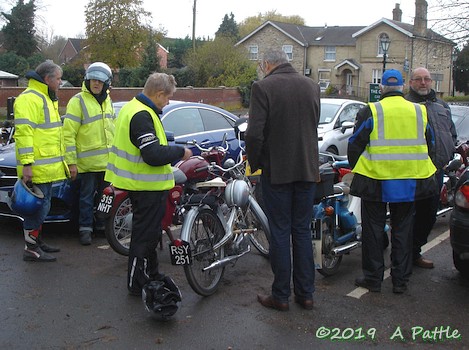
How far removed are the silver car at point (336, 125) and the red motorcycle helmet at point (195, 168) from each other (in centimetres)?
535

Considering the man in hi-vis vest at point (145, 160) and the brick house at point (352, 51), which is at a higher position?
the brick house at point (352, 51)

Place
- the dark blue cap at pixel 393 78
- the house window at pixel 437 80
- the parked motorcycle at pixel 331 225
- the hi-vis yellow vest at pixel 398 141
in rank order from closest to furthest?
1. the hi-vis yellow vest at pixel 398 141
2. the dark blue cap at pixel 393 78
3. the parked motorcycle at pixel 331 225
4. the house window at pixel 437 80

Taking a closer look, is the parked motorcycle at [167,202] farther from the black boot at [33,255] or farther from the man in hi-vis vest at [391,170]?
Answer: the man in hi-vis vest at [391,170]

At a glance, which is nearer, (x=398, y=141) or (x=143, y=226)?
(x=143, y=226)

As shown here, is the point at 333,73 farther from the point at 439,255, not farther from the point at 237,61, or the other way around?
the point at 439,255

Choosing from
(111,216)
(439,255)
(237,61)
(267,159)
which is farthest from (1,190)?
(237,61)

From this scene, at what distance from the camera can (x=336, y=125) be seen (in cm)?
1187

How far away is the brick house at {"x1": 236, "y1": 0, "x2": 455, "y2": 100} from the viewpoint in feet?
168

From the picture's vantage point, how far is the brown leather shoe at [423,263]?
19.4 feet

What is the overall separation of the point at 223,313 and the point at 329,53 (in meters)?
53.9

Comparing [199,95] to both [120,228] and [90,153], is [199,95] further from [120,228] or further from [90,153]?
[120,228]

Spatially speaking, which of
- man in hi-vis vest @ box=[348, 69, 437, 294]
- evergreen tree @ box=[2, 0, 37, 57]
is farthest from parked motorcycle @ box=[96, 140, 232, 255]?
evergreen tree @ box=[2, 0, 37, 57]

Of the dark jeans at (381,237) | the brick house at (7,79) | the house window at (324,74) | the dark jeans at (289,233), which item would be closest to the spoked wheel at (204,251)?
the dark jeans at (289,233)

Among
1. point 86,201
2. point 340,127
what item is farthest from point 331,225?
point 340,127
